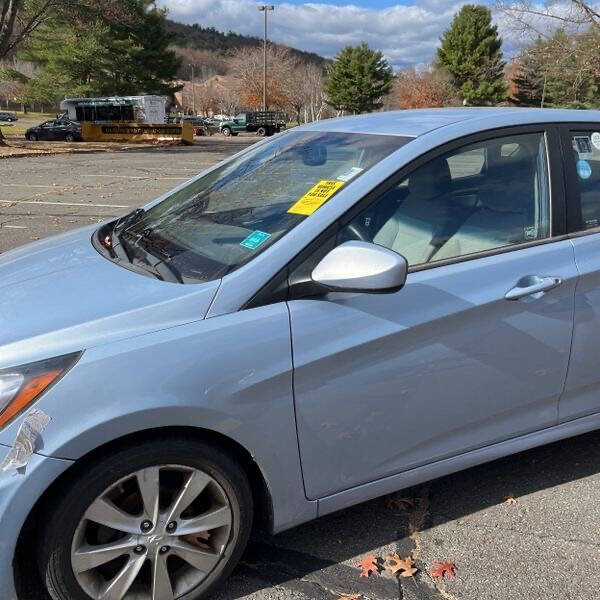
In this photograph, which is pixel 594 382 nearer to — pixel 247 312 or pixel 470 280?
pixel 470 280

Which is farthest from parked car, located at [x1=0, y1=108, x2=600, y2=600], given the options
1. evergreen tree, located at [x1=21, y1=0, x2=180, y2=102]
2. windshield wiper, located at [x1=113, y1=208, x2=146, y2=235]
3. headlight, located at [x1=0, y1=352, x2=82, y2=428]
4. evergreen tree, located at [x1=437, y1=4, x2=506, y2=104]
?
evergreen tree, located at [x1=437, y1=4, x2=506, y2=104]

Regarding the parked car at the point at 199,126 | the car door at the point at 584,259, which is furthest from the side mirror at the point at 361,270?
the parked car at the point at 199,126

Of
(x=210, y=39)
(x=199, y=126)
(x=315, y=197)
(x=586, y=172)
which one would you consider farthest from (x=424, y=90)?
(x=210, y=39)

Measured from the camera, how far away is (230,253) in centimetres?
228

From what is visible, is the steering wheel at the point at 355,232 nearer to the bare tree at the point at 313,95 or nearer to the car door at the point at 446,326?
the car door at the point at 446,326

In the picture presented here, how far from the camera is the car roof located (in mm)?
2566

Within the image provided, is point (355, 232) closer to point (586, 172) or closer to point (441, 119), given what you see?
point (441, 119)

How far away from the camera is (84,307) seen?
2051mm

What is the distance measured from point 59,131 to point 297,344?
44.4 meters

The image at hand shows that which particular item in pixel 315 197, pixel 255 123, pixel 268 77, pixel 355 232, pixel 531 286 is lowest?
pixel 531 286

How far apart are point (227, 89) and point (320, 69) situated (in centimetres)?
2212

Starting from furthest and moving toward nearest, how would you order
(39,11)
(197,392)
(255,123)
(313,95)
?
(313,95) → (255,123) → (39,11) → (197,392)

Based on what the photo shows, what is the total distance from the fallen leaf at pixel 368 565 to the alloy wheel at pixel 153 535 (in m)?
0.57

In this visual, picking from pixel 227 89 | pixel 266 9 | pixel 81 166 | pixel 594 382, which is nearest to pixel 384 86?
pixel 266 9
